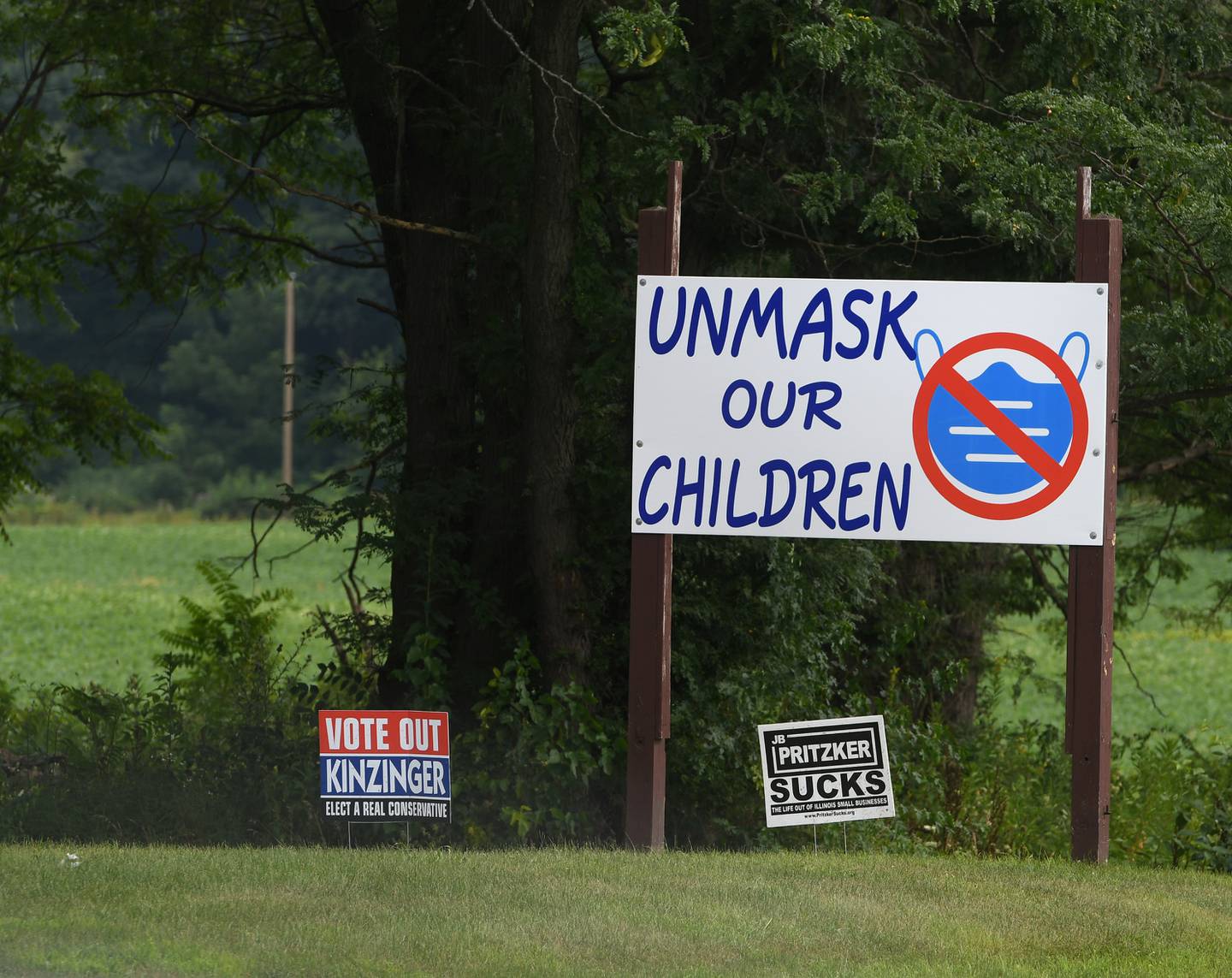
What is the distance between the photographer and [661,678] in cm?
737

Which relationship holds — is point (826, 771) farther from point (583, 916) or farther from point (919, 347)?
point (583, 916)

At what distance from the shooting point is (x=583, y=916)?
5609 millimetres

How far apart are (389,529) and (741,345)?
389 centimetres

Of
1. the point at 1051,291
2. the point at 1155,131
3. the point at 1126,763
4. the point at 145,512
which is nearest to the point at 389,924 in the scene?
the point at 1051,291

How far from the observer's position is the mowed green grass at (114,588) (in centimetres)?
3023

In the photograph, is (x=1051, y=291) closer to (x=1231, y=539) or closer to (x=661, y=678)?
(x=661, y=678)

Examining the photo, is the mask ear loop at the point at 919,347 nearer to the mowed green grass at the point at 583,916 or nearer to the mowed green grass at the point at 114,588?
the mowed green grass at the point at 583,916

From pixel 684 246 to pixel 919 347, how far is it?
3331 mm

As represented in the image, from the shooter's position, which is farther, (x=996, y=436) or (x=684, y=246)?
(x=684, y=246)

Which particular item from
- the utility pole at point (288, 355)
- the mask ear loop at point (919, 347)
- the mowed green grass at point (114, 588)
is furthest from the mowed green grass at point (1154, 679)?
the utility pole at point (288, 355)

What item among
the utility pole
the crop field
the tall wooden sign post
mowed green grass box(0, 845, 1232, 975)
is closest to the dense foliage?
the tall wooden sign post

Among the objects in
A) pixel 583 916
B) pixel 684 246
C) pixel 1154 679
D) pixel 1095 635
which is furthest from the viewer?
pixel 1154 679

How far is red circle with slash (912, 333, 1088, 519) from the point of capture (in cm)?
730

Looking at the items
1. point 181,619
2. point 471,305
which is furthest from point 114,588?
point 471,305
